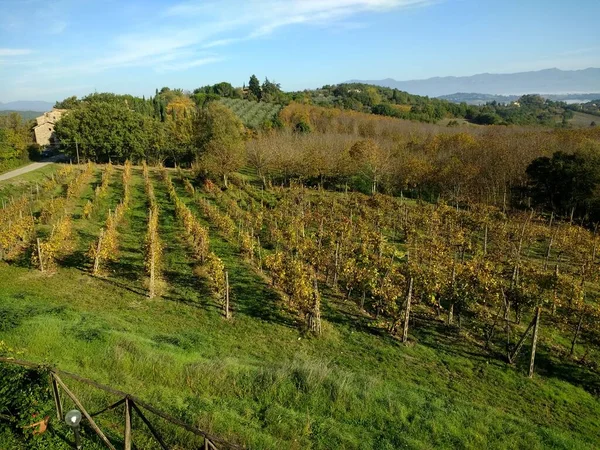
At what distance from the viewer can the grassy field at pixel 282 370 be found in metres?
8.83

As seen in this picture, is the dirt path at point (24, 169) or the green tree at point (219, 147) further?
the dirt path at point (24, 169)

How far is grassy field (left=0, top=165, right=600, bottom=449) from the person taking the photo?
8.83 meters

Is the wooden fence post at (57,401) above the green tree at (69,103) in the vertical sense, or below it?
below

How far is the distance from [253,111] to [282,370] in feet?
268

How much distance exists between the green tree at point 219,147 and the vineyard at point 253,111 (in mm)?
24042

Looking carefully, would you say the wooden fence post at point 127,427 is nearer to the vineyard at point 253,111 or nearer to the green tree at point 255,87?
the vineyard at point 253,111

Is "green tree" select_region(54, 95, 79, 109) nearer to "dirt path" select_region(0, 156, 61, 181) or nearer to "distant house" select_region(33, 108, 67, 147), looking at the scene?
"distant house" select_region(33, 108, 67, 147)

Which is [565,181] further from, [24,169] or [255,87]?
[255,87]

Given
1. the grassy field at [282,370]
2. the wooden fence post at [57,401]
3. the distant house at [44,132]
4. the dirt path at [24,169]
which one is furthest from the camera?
the distant house at [44,132]

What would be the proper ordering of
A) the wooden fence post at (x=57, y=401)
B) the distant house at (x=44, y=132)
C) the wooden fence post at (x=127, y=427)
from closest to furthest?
the wooden fence post at (x=127, y=427)
the wooden fence post at (x=57, y=401)
the distant house at (x=44, y=132)

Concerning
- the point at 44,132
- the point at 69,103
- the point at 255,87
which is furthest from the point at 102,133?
the point at 255,87

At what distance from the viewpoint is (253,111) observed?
86500 millimetres

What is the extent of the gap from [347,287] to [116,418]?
10812 mm

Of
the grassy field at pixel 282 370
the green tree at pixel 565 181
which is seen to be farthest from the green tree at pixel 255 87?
the grassy field at pixel 282 370
